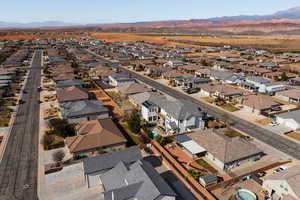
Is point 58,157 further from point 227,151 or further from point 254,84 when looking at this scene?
point 254,84

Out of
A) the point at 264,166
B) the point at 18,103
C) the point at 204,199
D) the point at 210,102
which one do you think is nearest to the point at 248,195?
the point at 204,199

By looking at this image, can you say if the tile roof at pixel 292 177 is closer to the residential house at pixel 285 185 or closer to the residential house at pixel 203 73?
the residential house at pixel 285 185

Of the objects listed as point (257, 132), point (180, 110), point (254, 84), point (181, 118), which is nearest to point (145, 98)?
point (180, 110)

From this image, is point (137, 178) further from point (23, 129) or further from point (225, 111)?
point (225, 111)

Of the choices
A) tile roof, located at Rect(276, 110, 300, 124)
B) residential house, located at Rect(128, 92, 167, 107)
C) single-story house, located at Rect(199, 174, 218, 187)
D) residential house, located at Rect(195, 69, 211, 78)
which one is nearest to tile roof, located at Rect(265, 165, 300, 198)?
single-story house, located at Rect(199, 174, 218, 187)

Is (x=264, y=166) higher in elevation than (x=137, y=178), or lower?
lower

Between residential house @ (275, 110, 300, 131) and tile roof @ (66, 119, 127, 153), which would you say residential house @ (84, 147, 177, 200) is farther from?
residential house @ (275, 110, 300, 131)
